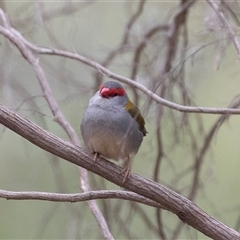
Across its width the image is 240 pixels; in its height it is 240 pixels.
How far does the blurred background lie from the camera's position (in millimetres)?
2463

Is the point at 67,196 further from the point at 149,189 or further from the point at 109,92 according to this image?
the point at 109,92

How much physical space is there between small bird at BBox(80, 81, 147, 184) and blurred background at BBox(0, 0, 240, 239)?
0.10m

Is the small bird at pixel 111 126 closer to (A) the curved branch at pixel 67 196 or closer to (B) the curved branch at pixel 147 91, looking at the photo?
(B) the curved branch at pixel 147 91

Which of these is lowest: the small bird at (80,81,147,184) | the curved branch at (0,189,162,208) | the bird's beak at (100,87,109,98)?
the curved branch at (0,189,162,208)

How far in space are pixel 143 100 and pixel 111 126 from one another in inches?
38.2

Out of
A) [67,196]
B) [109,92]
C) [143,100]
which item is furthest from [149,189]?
[143,100]

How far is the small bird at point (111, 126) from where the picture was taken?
220 cm

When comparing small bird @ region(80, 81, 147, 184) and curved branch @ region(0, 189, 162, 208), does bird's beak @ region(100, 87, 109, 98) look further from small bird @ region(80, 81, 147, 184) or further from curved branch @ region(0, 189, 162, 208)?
curved branch @ region(0, 189, 162, 208)

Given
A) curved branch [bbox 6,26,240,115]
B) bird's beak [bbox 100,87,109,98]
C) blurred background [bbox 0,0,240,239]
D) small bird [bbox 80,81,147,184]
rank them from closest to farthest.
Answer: curved branch [bbox 6,26,240,115]
small bird [bbox 80,81,147,184]
bird's beak [bbox 100,87,109,98]
blurred background [bbox 0,0,240,239]

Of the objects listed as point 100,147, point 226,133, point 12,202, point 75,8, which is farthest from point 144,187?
point 12,202

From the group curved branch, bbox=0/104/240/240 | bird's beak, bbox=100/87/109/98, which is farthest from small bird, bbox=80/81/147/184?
curved branch, bbox=0/104/240/240

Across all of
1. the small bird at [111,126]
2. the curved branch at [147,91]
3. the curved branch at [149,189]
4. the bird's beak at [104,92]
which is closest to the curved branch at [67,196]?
the curved branch at [149,189]

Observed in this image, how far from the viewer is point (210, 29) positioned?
222cm

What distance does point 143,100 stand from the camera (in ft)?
10.3
